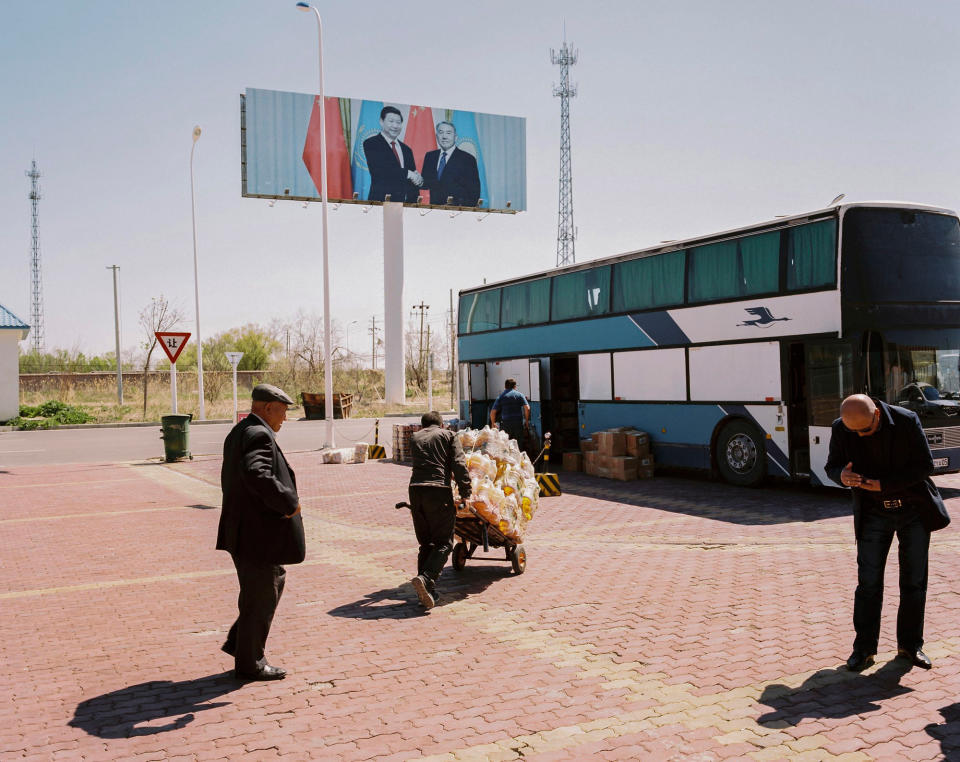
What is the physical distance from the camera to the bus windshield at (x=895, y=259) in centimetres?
1220

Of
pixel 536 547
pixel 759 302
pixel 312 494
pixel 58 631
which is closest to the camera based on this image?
pixel 58 631

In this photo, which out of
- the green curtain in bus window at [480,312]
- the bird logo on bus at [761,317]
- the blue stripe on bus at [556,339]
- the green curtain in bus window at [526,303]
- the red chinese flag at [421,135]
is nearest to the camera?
the bird logo on bus at [761,317]

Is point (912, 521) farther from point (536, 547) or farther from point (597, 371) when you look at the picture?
point (597, 371)

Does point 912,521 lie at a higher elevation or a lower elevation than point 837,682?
higher

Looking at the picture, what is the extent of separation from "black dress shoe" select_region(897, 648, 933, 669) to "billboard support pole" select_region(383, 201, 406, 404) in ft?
138

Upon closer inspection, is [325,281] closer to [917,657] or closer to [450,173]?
[917,657]

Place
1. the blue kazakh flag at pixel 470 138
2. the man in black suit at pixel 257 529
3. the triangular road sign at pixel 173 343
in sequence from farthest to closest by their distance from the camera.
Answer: the blue kazakh flag at pixel 470 138
the triangular road sign at pixel 173 343
the man in black suit at pixel 257 529

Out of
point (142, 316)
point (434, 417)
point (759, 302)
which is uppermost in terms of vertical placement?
point (142, 316)

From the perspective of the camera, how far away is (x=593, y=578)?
822 cm

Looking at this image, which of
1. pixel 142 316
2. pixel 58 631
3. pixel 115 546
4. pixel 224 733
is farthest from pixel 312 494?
pixel 142 316

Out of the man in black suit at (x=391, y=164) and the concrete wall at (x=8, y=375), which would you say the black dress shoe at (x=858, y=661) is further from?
the man in black suit at (x=391, y=164)

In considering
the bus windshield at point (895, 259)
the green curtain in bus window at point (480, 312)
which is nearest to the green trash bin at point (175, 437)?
the green curtain in bus window at point (480, 312)

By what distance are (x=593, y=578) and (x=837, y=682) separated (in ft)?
10.4

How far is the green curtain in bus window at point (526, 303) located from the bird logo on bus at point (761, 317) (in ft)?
18.7
